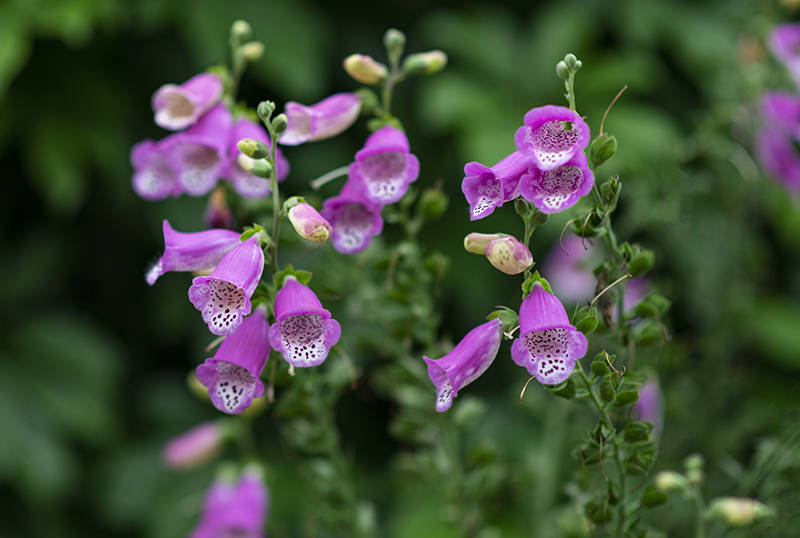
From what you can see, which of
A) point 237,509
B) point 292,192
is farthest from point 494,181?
point 292,192

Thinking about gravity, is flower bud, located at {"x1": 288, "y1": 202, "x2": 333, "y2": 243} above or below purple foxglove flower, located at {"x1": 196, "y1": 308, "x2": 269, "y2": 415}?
above

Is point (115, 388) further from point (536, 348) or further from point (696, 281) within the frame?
point (536, 348)

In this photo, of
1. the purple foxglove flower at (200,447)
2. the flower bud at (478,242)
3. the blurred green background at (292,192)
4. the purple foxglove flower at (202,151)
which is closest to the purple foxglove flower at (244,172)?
the purple foxglove flower at (202,151)

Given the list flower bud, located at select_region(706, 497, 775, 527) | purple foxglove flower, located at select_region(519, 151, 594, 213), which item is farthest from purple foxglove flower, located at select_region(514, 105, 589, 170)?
flower bud, located at select_region(706, 497, 775, 527)

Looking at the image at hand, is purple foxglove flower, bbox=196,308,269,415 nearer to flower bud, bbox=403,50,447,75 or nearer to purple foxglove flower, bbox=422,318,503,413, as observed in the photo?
purple foxglove flower, bbox=422,318,503,413

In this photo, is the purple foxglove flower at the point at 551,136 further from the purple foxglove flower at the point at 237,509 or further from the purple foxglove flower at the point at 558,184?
the purple foxglove flower at the point at 237,509

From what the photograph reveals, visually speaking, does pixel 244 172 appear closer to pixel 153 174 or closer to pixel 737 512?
Answer: pixel 153 174
